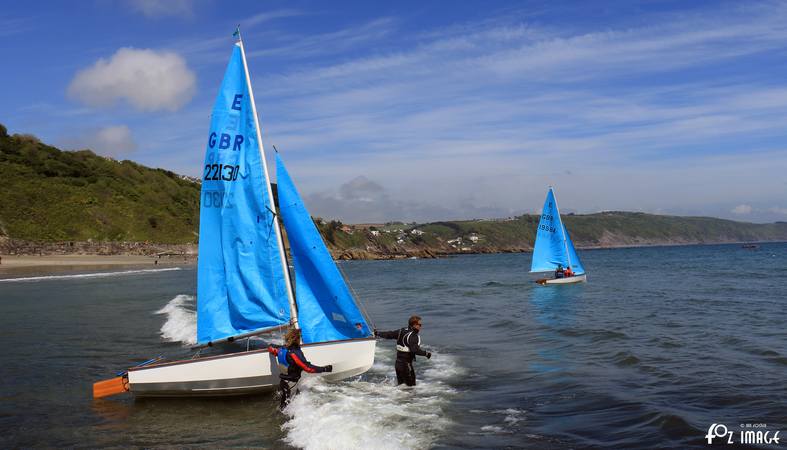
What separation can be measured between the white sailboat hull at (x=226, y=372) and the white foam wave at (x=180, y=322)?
28.7 ft

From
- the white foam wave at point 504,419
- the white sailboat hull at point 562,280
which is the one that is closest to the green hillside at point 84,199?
the white sailboat hull at point 562,280

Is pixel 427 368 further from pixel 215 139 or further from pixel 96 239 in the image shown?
pixel 96 239

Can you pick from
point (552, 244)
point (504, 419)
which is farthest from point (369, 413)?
point (552, 244)

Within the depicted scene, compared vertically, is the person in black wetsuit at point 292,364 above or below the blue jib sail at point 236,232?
below

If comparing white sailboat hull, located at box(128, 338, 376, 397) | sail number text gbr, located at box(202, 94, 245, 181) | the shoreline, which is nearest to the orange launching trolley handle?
white sailboat hull, located at box(128, 338, 376, 397)

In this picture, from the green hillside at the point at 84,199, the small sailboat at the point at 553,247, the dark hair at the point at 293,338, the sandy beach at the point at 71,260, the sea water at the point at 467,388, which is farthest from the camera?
the green hillside at the point at 84,199

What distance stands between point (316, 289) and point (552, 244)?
39.9m

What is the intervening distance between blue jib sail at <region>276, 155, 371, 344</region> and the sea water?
1.45 m

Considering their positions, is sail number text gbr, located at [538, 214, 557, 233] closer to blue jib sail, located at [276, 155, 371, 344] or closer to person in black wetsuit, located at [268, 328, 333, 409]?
blue jib sail, located at [276, 155, 371, 344]

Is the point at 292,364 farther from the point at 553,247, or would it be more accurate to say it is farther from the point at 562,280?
the point at 553,247

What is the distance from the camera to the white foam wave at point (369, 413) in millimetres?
10898

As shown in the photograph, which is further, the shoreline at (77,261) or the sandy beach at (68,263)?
the shoreline at (77,261)

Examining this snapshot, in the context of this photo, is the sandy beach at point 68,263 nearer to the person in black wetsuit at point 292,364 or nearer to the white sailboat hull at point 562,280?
the white sailboat hull at point 562,280

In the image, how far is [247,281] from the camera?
46.3 feet
